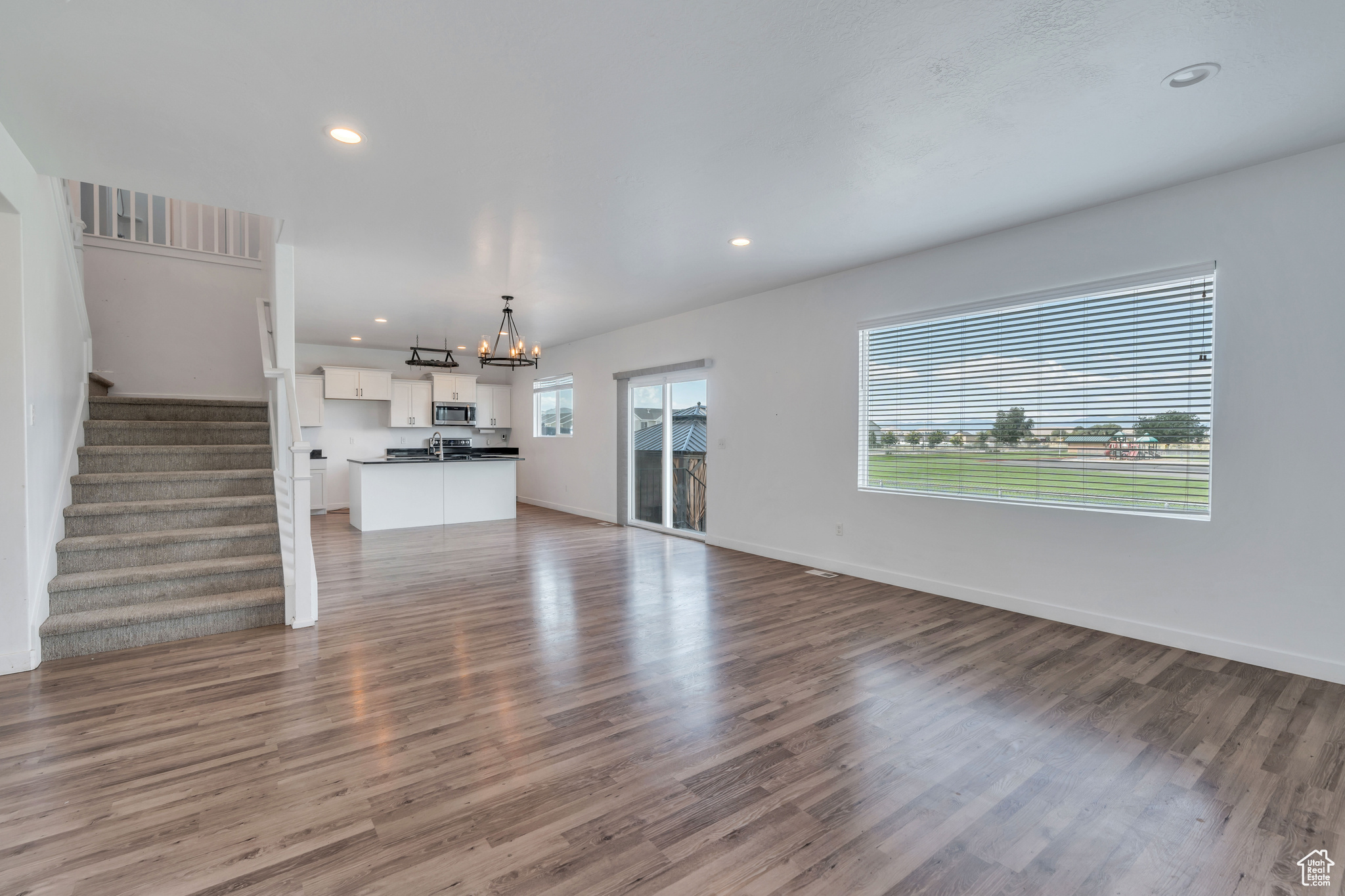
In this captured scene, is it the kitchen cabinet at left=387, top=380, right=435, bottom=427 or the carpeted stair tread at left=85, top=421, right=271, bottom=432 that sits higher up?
the kitchen cabinet at left=387, top=380, right=435, bottom=427

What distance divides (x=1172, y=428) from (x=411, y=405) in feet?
30.9

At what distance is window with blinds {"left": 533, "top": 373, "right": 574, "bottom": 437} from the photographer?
9391 mm

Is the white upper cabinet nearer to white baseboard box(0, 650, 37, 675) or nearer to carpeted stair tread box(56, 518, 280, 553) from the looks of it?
carpeted stair tread box(56, 518, 280, 553)

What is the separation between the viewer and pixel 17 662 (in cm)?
302

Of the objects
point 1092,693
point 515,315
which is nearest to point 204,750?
point 1092,693

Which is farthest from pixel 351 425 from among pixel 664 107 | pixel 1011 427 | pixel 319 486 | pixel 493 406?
pixel 1011 427

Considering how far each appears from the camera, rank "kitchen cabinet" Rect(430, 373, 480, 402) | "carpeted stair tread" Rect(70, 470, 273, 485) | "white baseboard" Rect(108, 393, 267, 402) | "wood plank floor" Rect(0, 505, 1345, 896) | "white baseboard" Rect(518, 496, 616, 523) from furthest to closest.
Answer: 1. "kitchen cabinet" Rect(430, 373, 480, 402)
2. "white baseboard" Rect(518, 496, 616, 523)
3. "white baseboard" Rect(108, 393, 267, 402)
4. "carpeted stair tread" Rect(70, 470, 273, 485)
5. "wood plank floor" Rect(0, 505, 1345, 896)

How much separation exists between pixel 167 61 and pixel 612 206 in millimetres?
2116

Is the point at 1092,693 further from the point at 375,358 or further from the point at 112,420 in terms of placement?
the point at 375,358

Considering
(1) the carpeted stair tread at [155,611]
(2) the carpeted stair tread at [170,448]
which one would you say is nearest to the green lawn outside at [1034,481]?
(1) the carpeted stair tread at [155,611]

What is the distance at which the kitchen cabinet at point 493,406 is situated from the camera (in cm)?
1051

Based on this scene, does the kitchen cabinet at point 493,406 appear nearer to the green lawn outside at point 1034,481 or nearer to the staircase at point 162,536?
the staircase at point 162,536

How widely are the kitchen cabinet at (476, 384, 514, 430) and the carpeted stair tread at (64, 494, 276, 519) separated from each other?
6092 mm

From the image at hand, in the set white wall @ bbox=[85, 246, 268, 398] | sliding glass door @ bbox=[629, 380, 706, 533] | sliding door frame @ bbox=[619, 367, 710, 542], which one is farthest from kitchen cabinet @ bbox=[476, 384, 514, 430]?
white wall @ bbox=[85, 246, 268, 398]
